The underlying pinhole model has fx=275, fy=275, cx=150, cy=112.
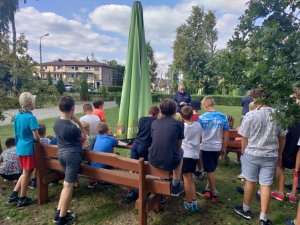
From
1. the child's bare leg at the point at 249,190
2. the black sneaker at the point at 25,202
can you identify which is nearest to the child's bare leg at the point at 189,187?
the child's bare leg at the point at 249,190

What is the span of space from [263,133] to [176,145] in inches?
45.4

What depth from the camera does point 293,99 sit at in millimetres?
2867

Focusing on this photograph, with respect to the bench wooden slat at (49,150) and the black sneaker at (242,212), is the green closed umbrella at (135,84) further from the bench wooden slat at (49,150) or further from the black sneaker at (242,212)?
the black sneaker at (242,212)

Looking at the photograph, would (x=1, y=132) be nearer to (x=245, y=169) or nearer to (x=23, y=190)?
(x=23, y=190)

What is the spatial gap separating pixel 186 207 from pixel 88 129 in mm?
2222

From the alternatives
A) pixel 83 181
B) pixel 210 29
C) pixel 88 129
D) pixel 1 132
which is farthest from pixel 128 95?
pixel 210 29

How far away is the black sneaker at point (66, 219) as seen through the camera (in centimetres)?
359

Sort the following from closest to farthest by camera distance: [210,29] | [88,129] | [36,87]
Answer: [88,129], [36,87], [210,29]

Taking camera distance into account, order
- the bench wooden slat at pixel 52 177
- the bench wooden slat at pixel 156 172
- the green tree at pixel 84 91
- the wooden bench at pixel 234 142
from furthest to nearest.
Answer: the green tree at pixel 84 91 < the wooden bench at pixel 234 142 < the bench wooden slat at pixel 52 177 < the bench wooden slat at pixel 156 172

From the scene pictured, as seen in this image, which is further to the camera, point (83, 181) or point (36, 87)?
point (36, 87)

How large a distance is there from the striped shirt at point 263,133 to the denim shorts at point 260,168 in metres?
0.07

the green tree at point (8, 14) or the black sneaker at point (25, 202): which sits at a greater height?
the green tree at point (8, 14)

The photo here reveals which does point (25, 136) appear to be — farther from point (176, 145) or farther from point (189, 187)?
point (189, 187)

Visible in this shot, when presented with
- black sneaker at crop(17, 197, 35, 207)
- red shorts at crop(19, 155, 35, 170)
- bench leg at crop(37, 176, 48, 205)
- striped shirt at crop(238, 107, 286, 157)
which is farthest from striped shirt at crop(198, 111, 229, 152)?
black sneaker at crop(17, 197, 35, 207)
